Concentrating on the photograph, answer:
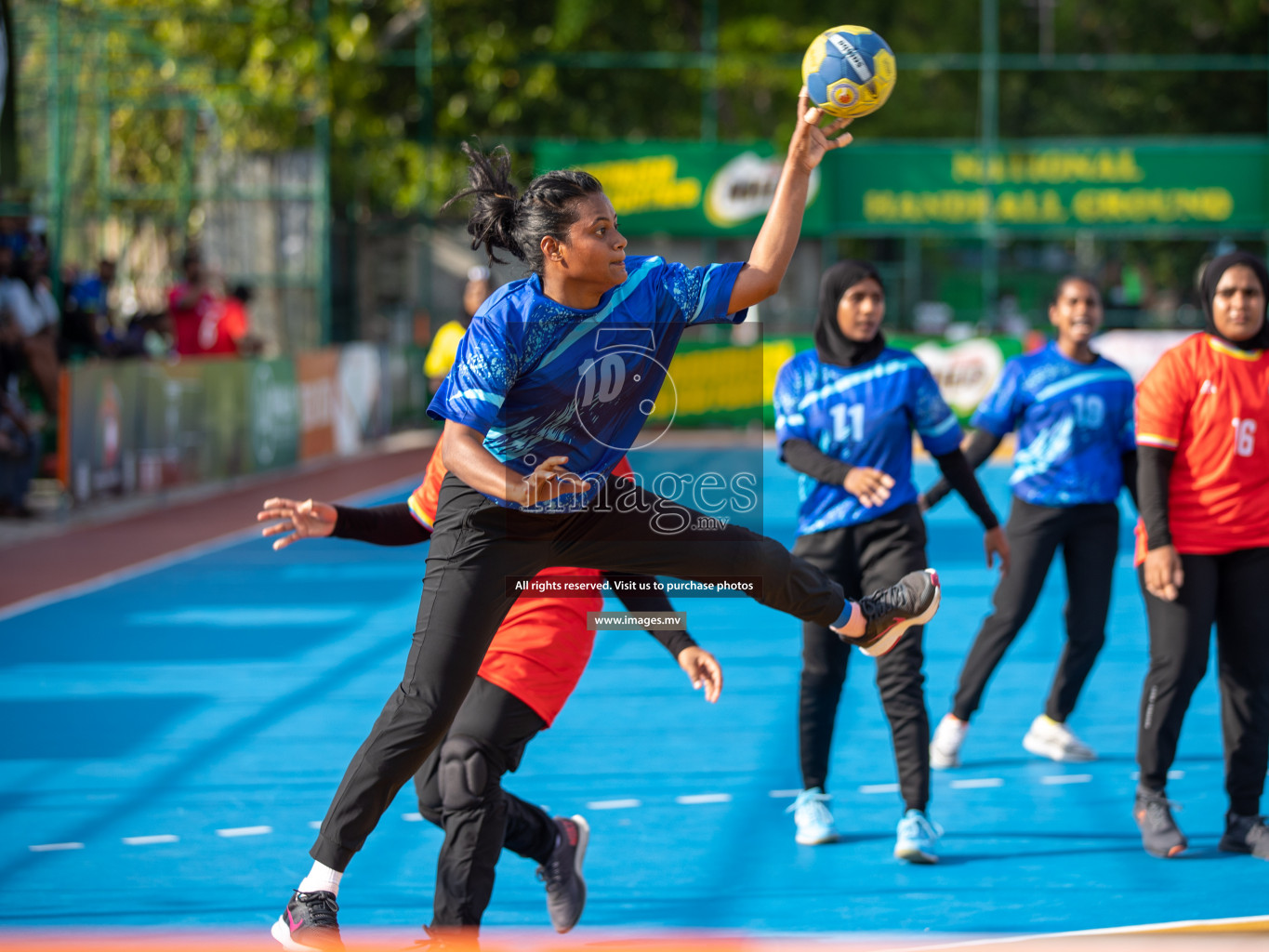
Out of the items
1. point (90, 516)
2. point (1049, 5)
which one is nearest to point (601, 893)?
point (90, 516)

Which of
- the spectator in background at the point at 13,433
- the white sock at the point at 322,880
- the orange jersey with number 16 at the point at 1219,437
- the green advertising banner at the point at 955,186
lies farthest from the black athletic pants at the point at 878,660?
the green advertising banner at the point at 955,186

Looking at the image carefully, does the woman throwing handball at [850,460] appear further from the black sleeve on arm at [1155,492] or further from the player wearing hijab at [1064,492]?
the player wearing hijab at [1064,492]

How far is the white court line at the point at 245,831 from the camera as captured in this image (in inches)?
225

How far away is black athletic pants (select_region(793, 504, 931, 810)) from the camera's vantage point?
5.55 metres

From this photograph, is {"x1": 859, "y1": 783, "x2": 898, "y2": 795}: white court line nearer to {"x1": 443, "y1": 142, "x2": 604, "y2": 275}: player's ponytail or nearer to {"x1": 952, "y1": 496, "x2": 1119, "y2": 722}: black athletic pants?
{"x1": 952, "y1": 496, "x2": 1119, "y2": 722}: black athletic pants

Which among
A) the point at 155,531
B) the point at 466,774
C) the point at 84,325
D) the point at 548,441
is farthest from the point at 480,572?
the point at 84,325

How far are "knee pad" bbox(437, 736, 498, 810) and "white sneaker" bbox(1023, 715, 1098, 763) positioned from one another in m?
3.38

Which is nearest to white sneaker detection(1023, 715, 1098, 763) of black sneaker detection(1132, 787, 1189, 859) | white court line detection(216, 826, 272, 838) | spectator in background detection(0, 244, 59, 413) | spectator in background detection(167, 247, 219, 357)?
black sneaker detection(1132, 787, 1189, 859)

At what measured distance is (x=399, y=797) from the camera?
637 cm

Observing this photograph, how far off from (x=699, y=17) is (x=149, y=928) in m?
30.2

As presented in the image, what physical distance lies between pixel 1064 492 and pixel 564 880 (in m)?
3.10

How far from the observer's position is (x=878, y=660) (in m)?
5.67

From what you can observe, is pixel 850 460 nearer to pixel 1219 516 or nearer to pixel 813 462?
pixel 813 462

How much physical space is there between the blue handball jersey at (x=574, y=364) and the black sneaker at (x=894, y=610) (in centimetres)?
98
